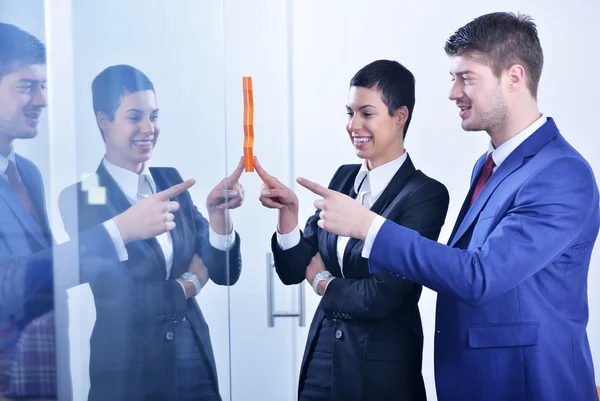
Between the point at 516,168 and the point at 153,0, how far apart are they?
1053 mm

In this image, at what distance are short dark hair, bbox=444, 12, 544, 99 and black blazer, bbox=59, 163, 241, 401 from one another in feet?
3.11

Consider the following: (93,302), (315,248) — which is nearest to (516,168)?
(315,248)

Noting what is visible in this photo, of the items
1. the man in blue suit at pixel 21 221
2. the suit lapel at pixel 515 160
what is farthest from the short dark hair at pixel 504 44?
the man in blue suit at pixel 21 221

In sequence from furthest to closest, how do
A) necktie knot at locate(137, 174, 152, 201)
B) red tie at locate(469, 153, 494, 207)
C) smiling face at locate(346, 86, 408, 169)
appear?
smiling face at locate(346, 86, 408, 169) < red tie at locate(469, 153, 494, 207) < necktie knot at locate(137, 174, 152, 201)

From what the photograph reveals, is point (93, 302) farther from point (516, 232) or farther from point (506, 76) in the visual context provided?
point (506, 76)

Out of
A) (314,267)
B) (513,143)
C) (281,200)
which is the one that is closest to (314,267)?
(314,267)

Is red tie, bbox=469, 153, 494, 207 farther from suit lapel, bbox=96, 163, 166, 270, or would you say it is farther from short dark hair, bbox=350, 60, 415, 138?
suit lapel, bbox=96, 163, 166, 270

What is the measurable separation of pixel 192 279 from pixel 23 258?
1.55 feet

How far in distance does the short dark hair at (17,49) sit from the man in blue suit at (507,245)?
3.31 ft

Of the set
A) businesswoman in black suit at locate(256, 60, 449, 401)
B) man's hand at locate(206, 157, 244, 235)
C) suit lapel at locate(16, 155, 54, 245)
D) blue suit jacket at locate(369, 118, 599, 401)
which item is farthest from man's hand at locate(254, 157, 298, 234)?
suit lapel at locate(16, 155, 54, 245)

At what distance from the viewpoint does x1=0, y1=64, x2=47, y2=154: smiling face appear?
67 cm

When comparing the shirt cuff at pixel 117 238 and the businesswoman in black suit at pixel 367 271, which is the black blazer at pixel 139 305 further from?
the businesswoman in black suit at pixel 367 271

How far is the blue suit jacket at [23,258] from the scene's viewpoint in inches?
26.5

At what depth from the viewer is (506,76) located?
1.74 meters
